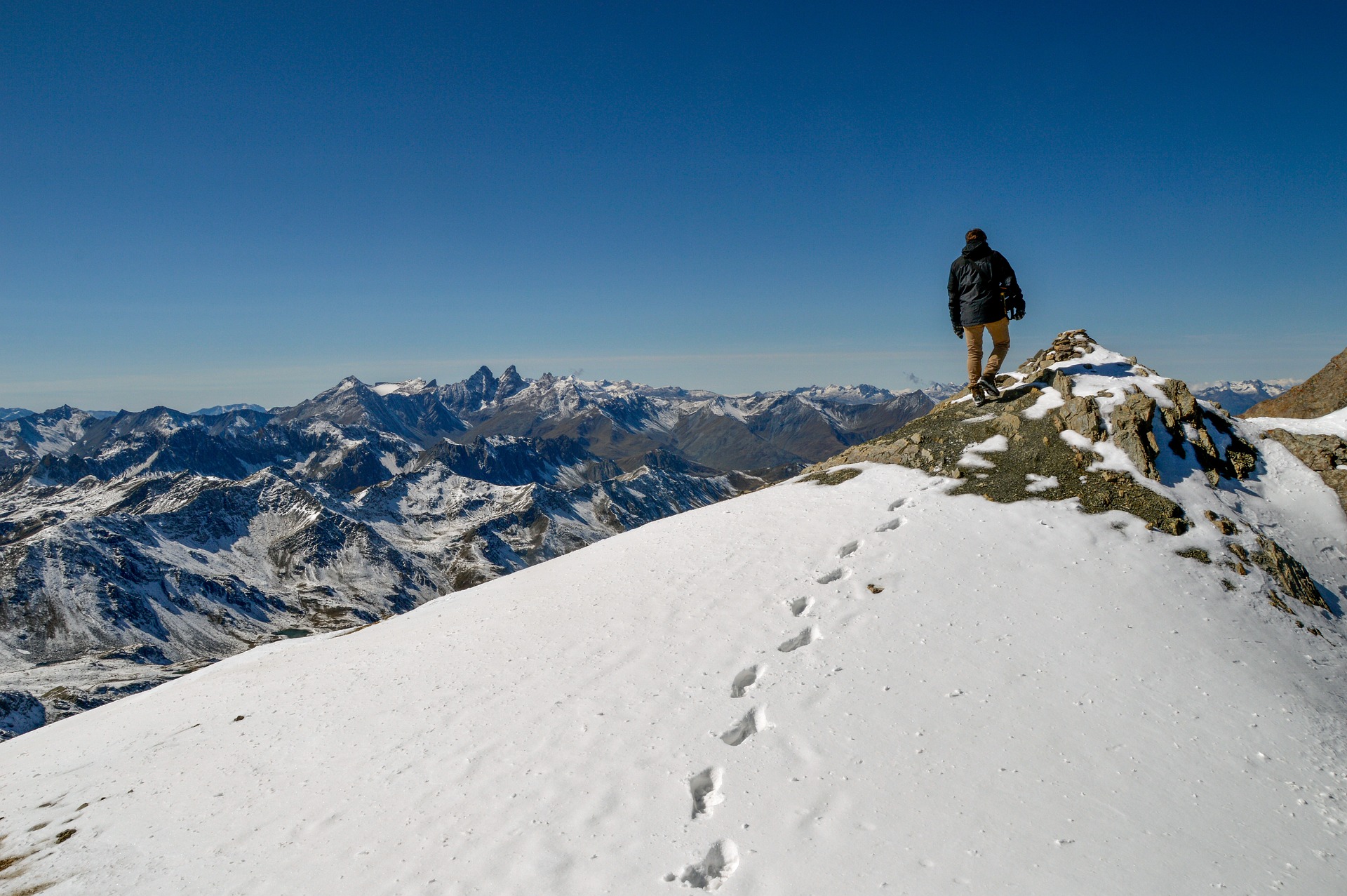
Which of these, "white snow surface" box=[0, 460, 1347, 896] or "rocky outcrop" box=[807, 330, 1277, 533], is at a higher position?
"rocky outcrop" box=[807, 330, 1277, 533]

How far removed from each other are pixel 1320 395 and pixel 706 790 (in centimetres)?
3385

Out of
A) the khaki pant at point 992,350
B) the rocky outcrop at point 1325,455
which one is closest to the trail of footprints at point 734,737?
the khaki pant at point 992,350

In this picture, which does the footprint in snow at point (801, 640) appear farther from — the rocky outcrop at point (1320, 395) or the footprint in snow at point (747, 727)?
the rocky outcrop at point (1320, 395)

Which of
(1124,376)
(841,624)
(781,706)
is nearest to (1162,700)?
(841,624)

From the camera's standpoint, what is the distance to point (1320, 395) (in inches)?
1109

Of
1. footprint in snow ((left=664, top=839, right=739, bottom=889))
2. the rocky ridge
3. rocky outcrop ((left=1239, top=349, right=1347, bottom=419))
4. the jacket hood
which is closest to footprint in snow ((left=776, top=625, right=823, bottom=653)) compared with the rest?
footprint in snow ((left=664, top=839, right=739, bottom=889))

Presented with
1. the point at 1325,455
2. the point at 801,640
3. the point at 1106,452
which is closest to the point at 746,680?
the point at 801,640

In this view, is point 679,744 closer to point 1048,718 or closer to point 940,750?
point 940,750

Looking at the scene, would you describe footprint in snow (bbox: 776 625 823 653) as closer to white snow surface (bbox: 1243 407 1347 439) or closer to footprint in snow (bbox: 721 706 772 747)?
footprint in snow (bbox: 721 706 772 747)

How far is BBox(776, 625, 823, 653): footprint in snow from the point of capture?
16.8 metres

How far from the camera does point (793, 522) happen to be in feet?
76.0

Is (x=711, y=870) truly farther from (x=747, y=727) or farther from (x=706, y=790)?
(x=747, y=727)

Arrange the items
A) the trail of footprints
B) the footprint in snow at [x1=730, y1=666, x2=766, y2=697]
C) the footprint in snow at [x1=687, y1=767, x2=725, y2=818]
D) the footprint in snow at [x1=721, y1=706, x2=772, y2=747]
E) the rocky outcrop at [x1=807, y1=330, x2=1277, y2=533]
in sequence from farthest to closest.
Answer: the rocky outcrop at [x1=807, y1=330, x2=1277, y2=533] < the footprint in snow at [x1=730, y1=666, x2=766, y2=697] < the footprint in snow at [x1=721, y1=706, x2=772, y2=747] < the footprint in snow at [x1=687, y1=767, x2=725, y2=818] < the trail of footprints

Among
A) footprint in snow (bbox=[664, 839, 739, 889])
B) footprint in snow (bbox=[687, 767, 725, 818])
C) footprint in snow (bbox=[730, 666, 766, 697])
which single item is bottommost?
footprint in snow (bbox=[664, 839, 739, 889])
